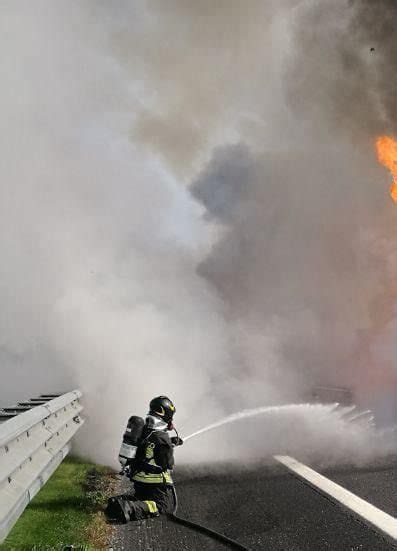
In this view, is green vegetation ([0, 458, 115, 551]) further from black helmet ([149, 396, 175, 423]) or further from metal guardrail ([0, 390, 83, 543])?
black helmet ([149, 396, 175, 423])

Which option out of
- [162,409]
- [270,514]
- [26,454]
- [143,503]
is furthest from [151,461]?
[26,454]

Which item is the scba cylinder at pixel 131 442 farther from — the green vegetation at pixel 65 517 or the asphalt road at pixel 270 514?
the asphalt road at pixel 270 514

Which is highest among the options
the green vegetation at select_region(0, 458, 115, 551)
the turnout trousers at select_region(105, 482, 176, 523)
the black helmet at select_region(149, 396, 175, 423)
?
the black helmet at select_region(149, 396, 175, 423)

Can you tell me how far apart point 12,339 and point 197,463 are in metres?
5.80

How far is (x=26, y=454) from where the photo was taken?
3.72 m

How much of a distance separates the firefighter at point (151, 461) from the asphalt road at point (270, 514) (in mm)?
204

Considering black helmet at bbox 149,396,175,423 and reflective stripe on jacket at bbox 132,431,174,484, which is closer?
reflective stripe on jacket at bbox 132,431,174,484

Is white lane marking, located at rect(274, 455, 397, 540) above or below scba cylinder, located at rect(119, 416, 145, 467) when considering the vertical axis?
above

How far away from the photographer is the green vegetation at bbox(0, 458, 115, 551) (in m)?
3.99

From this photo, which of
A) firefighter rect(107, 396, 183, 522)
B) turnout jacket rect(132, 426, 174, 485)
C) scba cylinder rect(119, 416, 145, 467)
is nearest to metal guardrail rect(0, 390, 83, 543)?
scba cylinder rect(119, 416, 145, 467)

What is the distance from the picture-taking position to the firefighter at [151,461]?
16.8ft

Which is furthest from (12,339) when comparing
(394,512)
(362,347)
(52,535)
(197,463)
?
(362,347)

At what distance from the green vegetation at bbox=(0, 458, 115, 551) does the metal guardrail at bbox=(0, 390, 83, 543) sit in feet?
1.58

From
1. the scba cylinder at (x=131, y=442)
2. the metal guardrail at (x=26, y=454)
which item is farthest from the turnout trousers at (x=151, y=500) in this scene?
the metal guardrail at (x=26, y=454)
